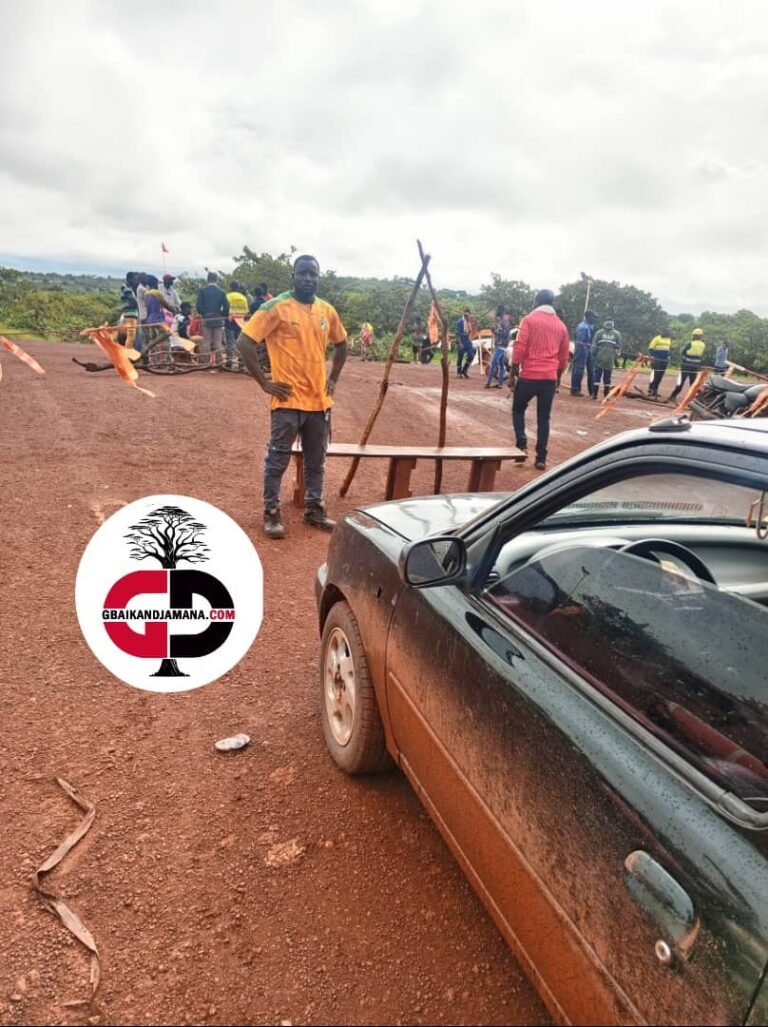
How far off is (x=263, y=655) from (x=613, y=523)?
206 centimetres

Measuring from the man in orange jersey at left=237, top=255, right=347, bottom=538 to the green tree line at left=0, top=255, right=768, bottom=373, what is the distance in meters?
16.9

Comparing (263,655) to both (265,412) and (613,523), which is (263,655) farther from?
(265,412)

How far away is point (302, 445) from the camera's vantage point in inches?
209

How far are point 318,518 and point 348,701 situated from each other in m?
3.01

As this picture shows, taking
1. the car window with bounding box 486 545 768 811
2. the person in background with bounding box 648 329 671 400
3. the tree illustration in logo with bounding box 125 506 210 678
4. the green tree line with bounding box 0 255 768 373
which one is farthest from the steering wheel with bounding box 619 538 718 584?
the green tree line with bounding box 0 255 768 373

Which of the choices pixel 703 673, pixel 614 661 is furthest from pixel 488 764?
pixel 703 673

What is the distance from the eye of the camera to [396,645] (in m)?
2.15

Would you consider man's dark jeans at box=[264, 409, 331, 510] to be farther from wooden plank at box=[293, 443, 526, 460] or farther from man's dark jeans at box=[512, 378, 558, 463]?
man's dark jeans at box=[512, 378, 558, 463]

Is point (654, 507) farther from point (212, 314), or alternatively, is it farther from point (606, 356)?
point (606, 356)

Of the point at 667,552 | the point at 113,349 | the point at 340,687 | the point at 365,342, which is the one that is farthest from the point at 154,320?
the point at 667,552

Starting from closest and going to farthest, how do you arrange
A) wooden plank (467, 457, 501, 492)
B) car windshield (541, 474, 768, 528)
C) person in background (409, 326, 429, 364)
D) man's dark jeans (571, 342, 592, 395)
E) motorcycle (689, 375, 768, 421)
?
car windshield (541, 474, 768, 528) → wooden plank (467, 457, 501, 492) → motorcycle (689, 375, 768, 421) → man's dark jeans (571, 342, 592, 395) → person in background (409, 326, 429, 364)

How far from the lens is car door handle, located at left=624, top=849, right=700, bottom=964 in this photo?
1.07 meters

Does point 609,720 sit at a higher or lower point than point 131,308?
lower

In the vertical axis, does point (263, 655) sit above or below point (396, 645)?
below
